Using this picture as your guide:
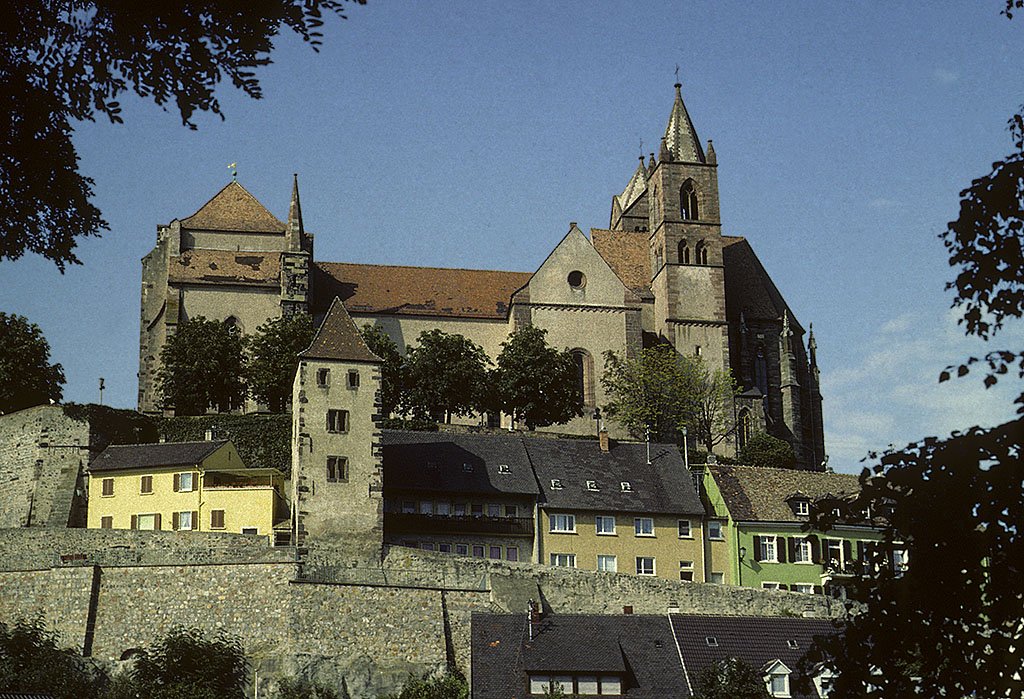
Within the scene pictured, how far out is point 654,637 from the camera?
53375 millimetres

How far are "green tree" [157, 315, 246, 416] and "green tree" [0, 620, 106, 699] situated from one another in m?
20.7

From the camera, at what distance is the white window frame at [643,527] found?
207ft

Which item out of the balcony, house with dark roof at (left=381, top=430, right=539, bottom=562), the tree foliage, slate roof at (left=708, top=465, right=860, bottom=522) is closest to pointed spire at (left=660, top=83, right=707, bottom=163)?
the tree foliage

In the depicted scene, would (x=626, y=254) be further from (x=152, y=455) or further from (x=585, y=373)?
(x=152, y=455)

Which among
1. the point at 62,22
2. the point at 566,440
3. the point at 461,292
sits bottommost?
the point at 62,22

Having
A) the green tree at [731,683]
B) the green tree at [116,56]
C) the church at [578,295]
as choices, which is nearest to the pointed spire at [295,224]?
the church at [578,295]

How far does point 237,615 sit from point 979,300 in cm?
4326

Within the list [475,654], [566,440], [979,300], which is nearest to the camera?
[979,300]

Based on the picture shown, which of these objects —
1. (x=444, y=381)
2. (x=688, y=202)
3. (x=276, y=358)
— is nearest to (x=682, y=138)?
(x=688, y=202)

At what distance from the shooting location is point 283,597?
175 ft

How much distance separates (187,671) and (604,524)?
19.3 m

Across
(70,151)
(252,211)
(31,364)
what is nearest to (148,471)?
(31,364)

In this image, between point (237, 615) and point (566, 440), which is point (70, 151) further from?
point (566, 440)

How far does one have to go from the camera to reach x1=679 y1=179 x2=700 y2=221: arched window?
92.6m
